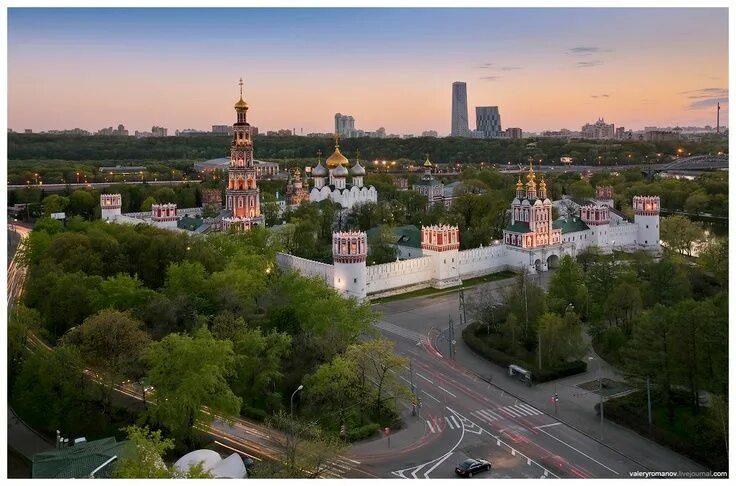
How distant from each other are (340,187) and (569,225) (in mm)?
24654

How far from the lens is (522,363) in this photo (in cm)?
2823

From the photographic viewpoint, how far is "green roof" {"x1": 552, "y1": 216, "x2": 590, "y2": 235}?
171 feet

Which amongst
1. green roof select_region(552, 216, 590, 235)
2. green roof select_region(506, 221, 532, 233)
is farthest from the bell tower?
green roof select_region(552, 216, 590, 235)

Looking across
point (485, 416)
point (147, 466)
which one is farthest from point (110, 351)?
point (485, 416)

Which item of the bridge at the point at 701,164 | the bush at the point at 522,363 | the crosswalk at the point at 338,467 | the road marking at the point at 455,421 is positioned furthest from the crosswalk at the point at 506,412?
the bridge at the point at 701,164

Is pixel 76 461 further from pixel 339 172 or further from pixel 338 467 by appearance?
pixel 339 172

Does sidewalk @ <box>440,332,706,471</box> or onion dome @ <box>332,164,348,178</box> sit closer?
sidewalk @ <box>440,332,706,471</box>

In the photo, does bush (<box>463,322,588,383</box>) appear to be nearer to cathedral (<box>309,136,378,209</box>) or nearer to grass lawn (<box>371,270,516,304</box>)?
grass lawn (<box>371,270,516,304</box>)

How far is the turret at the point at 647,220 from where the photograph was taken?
2147 inches

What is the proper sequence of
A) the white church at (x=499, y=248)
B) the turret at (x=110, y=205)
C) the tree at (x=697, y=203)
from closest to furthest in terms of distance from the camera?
1. the white church at (x=499, y=248)
2. the turret at (x=110, y=205)
3. the tree at (x=697, y=203)

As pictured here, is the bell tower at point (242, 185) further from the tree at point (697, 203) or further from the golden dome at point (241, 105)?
the tree at point (697, 203)

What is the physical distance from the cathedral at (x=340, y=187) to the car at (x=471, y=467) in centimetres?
4698

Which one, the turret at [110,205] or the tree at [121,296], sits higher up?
the turret at [110,205]

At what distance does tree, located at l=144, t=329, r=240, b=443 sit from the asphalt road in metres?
4.76
